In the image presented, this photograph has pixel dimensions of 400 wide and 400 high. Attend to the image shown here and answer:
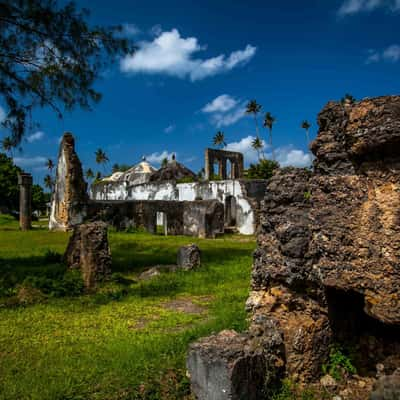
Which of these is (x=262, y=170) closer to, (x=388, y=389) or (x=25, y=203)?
(x=25, y=203)

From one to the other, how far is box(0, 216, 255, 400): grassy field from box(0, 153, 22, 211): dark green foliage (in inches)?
981

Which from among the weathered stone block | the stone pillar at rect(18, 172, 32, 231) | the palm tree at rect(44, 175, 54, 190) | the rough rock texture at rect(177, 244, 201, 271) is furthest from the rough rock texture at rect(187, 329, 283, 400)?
the palm tree at rect(44, 175, 54, 190)

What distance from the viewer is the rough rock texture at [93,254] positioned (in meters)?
6.66

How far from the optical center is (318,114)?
Answer: 2918mm

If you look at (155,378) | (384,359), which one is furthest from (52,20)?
(384,359)

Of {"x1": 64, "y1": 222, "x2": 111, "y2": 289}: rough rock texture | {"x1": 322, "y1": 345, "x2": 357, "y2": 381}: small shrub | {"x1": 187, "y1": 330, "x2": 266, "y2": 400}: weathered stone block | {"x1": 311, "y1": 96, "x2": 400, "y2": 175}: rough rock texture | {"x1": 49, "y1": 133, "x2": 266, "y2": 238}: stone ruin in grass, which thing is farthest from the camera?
{"x1": 49, "y1": 133, "x2": 266, "y2": 238}: stone ruin in grass

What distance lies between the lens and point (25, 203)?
18062mm

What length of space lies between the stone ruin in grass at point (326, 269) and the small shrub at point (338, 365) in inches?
1.9

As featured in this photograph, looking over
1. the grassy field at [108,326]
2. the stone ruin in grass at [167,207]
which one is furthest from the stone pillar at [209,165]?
the grassy field at [108,326]

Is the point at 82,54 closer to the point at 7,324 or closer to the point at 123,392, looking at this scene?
the point at 7,324

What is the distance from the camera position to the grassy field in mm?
2959

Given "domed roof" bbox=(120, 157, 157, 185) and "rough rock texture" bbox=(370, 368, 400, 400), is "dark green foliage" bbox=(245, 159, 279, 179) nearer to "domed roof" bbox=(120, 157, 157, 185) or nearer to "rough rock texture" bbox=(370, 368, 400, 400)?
"domed roof" bbox=(120, 157, 157, 185)

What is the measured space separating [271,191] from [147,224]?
15.3 metres

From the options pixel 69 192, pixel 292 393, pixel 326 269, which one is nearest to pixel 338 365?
pixel 292 393
